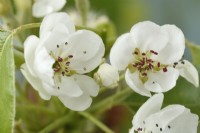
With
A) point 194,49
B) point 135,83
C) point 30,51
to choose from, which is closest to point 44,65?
point 30,51

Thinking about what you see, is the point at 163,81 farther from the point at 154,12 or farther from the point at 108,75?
the point at 154,12

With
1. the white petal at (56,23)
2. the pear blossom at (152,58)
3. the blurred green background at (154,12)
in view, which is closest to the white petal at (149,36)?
the pear blossom at (152,58)

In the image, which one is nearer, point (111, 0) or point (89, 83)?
point (89, 83)

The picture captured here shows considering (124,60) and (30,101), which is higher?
(124,60)

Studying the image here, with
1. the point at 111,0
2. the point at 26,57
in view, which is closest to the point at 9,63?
the point at 26,57

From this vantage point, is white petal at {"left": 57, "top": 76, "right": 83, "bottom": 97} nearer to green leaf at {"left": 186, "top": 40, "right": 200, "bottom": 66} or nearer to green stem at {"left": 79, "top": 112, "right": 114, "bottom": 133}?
green stem at {"left": 79, "top": 112, "right": 114, "bottom": 133}

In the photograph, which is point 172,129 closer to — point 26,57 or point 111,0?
point 26,57
